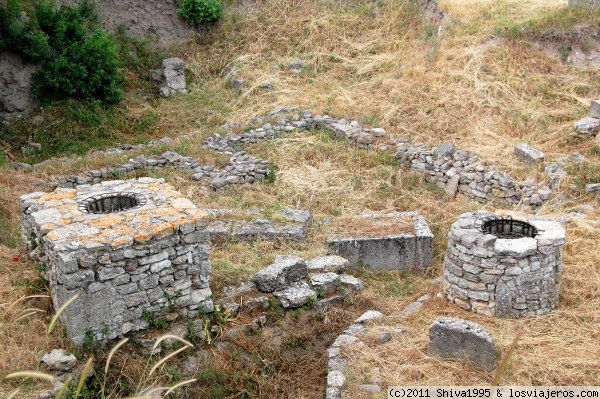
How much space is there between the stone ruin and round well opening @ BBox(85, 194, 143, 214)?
2 centimetres

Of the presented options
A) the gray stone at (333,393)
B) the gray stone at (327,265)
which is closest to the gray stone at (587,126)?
the gray stone at (327,265)

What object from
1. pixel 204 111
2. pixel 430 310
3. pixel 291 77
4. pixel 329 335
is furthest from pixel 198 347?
pixel 291 77

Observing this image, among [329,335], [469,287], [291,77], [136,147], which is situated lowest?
[329,335]

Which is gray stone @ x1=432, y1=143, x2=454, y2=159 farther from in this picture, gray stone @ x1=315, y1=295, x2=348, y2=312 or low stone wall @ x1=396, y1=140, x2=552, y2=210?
gray stone @ x1=315, y1=295, x2=348, y2=312

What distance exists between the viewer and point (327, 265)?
8.18m

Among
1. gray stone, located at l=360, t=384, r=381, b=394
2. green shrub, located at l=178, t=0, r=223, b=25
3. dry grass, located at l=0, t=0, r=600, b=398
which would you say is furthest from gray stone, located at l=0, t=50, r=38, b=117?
gray stone, located at l=360, t=384, r=381, b=394

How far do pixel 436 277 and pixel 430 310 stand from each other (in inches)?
50.7

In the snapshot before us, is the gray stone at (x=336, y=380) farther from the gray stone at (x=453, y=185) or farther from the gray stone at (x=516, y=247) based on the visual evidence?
the gray stone at (x=453, y=185)

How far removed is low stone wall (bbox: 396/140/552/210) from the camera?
10.4m

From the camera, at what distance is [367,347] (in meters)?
6.67

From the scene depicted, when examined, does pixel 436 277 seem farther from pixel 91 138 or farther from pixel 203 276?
pixel 91 138

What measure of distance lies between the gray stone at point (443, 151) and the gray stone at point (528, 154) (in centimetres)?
118

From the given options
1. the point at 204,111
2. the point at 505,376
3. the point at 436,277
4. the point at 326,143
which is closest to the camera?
the point at 505,376

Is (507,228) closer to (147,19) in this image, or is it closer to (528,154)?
(528,154)
